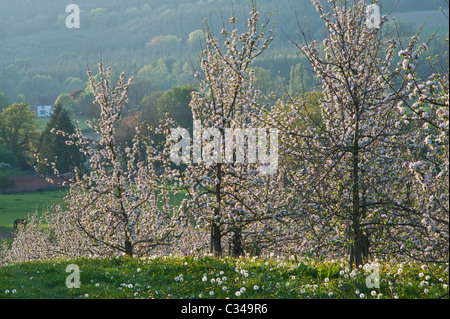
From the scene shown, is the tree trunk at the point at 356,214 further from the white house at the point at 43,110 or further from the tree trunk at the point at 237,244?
the white house at the point at 43,110

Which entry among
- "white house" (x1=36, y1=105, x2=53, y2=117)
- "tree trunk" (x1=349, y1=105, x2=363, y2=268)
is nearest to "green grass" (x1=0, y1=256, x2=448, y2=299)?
"tree trunk" (x1=349, y1=105, x2=363, y2=268)

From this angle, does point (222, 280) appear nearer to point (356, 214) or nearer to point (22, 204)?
point (356, 214)

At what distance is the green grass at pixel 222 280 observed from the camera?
790 cm

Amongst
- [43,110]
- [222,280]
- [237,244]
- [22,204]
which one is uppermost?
[43,110]

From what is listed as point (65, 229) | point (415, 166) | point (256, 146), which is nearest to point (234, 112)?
point (256, 146)

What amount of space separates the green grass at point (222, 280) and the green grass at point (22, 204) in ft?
122

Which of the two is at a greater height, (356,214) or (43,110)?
(43,110)

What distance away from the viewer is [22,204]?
5616 centimetres

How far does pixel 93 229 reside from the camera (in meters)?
20.9

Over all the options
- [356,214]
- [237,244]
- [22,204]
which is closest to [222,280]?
[356,214]

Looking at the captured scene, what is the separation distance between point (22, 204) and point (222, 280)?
53.5 meters

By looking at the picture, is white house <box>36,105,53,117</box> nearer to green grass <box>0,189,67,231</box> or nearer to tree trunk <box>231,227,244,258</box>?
green grass <box>0,189,67,231</box>

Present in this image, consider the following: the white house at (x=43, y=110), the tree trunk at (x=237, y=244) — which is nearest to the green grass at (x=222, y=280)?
the tree trunk at (x=237, y=244)

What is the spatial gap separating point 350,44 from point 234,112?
231 inches
